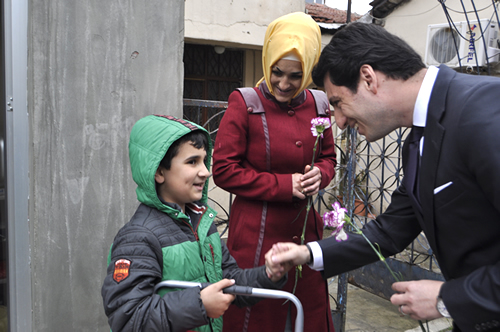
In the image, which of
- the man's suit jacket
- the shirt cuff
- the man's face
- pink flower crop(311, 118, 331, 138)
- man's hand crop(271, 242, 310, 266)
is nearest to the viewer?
the man's suit jacket

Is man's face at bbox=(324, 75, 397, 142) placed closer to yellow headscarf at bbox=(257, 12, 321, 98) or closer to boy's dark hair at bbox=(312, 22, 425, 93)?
boy's dark hair at bbox=(312, 22, 425, 93)

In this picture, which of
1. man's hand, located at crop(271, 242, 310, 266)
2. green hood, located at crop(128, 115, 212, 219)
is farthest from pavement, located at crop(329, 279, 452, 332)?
green hood, located at crop(128, 115, 212, 219)

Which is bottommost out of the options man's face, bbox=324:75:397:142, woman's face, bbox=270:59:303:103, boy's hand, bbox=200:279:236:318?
boy's hand, bbox=200:279:236:318

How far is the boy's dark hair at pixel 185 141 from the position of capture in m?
1.84

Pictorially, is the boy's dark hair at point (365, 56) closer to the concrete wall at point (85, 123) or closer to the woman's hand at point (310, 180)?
the woman's hand at point (310, 180)

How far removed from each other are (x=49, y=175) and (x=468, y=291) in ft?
6.37

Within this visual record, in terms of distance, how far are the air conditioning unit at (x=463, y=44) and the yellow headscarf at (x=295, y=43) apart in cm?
543

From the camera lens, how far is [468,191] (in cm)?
137

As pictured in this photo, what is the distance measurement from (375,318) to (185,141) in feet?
11.4

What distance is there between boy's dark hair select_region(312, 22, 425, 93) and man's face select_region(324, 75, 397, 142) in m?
0.03

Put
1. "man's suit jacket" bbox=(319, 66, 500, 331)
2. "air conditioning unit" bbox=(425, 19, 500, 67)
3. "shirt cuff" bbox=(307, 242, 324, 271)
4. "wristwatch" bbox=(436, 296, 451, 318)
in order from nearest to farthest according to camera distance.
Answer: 1. "man's suit jacket" bbox=(319, 66, 500, 331)
2. "wristwatch" bbox=(436, 296, 451, 318)
3. "shirt cuff" bbox=(307, 242, 324, 271)
4. "air conditioning unit" bbox=(425, 19, 500, 67)

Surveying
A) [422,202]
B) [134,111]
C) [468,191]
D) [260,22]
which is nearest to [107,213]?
[134,111]

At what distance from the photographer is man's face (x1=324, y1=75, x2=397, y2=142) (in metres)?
1.66

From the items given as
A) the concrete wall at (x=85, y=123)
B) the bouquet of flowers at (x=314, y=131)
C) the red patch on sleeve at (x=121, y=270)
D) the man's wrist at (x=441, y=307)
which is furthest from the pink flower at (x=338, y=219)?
the concrete wall at (x=85, y=123)
